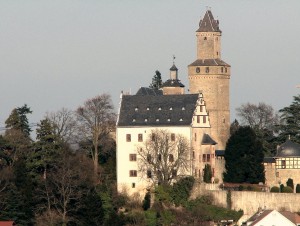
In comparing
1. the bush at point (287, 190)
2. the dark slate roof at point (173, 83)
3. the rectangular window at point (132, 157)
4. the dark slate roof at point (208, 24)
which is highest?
the dark slate roof at point (208, 24)

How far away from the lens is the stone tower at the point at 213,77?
110250 millimetres

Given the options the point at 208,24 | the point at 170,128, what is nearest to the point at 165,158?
the point at 170,128

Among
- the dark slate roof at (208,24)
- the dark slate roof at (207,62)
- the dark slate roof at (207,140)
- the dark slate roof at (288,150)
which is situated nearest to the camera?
the dark slate roof at (207,140)

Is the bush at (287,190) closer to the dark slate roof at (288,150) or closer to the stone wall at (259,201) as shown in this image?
the stone wall at (259,201)

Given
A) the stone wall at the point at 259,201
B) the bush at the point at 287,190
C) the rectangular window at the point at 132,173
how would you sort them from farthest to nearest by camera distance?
the rectangular window at the point at 132,173, the bush at the point at 287,190, the stone wall at the point at 259,201

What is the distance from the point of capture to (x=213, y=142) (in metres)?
107

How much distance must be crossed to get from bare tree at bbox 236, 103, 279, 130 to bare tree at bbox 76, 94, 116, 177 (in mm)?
15504

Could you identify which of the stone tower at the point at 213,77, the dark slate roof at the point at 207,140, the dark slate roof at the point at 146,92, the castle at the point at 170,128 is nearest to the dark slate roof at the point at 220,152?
the castle at the point at 170,128

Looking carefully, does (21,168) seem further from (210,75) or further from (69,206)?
(210,75)

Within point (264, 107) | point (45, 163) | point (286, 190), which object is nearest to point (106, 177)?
point (45, 163)

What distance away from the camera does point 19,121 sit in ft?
372

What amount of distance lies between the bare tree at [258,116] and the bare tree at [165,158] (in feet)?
64.7

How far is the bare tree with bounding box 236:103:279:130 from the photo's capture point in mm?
124375

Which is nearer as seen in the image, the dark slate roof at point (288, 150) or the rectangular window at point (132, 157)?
the rectangular window at point (132, 157)
